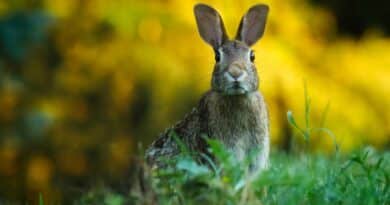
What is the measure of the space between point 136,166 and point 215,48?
50.5 inches

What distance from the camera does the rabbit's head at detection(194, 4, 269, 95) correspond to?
4805 millimetres

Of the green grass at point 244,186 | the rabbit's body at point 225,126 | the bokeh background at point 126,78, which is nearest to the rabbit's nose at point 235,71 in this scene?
the rabbit's body at point 225,126

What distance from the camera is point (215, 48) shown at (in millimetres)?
5035

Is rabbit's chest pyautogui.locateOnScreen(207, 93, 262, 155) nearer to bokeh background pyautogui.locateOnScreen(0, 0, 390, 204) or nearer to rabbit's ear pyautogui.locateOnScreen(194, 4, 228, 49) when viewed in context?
rabbit's ear pyautogui.locateOnScreen(194, 4, 228, 49)

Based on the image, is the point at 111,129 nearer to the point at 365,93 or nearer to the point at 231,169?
the point at 365,93

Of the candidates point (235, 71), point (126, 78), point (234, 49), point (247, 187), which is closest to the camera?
point (247, 187)

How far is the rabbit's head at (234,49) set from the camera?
4805 millimetres

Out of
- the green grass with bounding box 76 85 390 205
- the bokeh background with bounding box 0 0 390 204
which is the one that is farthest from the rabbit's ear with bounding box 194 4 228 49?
the bokeh background with bounding box 0 0 390 204

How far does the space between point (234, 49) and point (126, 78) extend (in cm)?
536

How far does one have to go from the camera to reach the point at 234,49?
4.93 meters

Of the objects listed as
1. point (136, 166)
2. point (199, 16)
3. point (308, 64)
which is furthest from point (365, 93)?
point (136, 166)

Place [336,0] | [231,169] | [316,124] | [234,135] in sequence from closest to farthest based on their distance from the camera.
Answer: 1. [231,169]
2. [234,135]
3. [316,124]
4. [336,0]

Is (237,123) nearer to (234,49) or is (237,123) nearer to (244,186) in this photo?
(234,49)

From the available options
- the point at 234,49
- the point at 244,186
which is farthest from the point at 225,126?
the point at 244,186
